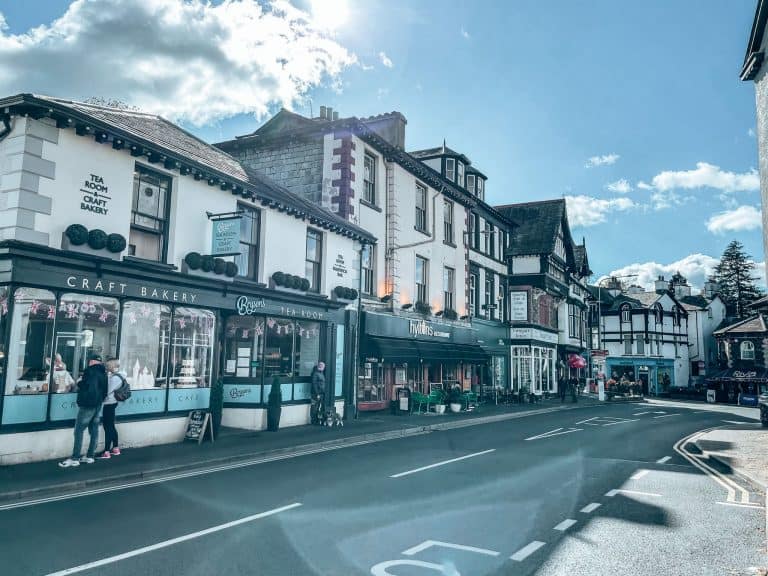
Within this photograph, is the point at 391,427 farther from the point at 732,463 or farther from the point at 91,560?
the point at 91,560

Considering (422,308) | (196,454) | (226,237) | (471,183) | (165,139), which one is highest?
(471,183)

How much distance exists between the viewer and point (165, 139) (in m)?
14.9

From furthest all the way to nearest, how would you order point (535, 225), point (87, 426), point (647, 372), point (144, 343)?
point (647, 372) < point (535, 225) < point (144, 343) < point (87, 426)

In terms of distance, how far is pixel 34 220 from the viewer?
35.2 ft

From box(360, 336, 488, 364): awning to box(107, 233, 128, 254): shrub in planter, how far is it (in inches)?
432

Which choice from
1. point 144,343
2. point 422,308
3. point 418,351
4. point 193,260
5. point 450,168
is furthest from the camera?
point 450,168

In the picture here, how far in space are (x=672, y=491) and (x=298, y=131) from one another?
18630mm

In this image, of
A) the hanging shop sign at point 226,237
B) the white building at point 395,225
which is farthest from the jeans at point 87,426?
the white building at point 395,225

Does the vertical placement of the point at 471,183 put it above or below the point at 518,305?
above

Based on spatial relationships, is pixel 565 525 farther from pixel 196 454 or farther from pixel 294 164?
pixel 294 164

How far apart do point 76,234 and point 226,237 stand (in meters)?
3.83

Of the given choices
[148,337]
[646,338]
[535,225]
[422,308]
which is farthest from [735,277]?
[148,337]

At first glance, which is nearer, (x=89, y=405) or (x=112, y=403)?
(x=89, y=405)

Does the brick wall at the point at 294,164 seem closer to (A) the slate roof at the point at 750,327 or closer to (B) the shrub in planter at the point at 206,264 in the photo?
(B) the shrub in planter at the point at 206,264
